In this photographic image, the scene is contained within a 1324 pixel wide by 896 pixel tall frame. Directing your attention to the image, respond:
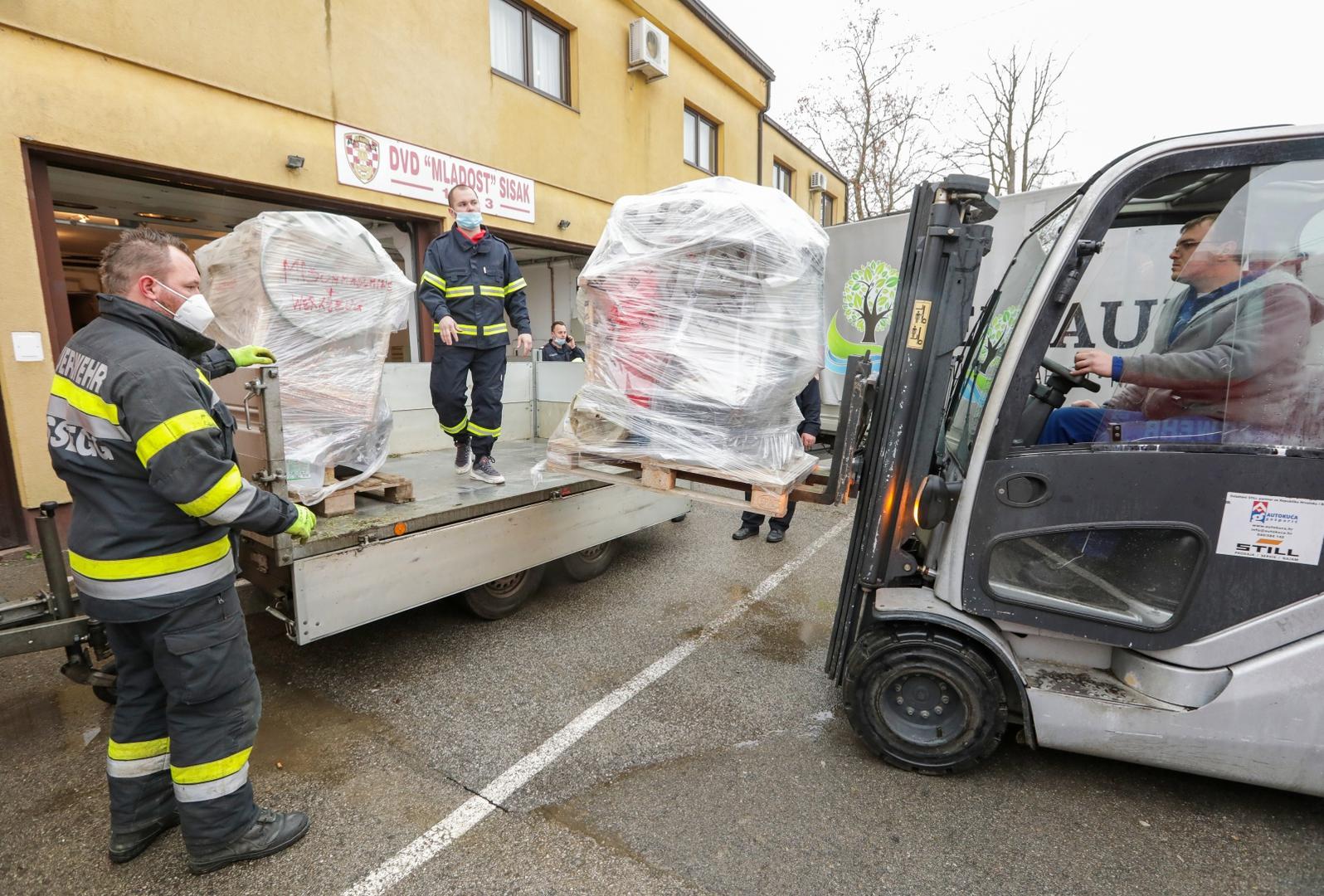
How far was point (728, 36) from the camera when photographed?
1296 cm

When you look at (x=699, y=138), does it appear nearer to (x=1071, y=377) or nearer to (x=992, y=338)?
(x=992, y=338)

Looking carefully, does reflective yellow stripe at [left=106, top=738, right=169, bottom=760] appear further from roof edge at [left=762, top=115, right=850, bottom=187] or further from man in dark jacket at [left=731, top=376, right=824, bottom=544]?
roof edge at [left=762, top=115, right=850, bottom=187]

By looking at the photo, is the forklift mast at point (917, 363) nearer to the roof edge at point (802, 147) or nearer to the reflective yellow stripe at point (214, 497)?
the reflective yellow stripe at point (214, 497)

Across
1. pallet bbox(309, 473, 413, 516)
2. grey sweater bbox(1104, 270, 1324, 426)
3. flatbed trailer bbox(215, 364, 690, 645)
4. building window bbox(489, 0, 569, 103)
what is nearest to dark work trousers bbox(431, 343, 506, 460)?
flatbed trailer bbox(215, 364, 690, 645)

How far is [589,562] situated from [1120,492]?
11.2ft

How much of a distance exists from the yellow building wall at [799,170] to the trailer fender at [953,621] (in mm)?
14120

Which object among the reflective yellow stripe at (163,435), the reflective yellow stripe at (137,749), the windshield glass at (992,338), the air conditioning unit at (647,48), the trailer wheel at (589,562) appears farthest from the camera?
the air conditioning unit at (647,48)

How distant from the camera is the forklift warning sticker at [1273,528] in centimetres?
219

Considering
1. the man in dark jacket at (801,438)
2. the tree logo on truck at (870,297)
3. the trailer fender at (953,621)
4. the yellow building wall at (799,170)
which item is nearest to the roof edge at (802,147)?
the yellow building wall at (799,170)

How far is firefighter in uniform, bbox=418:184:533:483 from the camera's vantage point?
14.0ft

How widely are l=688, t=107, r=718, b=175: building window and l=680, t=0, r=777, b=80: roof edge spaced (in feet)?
4.91

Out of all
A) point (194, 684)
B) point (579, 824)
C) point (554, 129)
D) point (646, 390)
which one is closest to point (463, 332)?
point (646, 390)

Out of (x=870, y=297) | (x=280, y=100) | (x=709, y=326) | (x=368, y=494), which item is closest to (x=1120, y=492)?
(x=709, y=326)

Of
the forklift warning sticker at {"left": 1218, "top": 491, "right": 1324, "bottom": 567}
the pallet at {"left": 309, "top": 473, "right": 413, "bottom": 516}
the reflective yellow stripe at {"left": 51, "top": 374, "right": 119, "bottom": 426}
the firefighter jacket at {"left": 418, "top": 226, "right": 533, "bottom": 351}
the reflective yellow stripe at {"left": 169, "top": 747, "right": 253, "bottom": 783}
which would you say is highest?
the firefighter jacket at {"left": 418, "top": 226, "right": 533, "bottom": 351}
